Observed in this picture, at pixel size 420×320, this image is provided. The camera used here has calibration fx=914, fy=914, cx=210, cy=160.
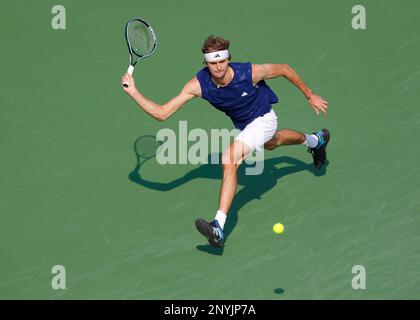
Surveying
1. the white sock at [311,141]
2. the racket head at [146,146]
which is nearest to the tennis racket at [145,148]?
the racket head at [146,146]

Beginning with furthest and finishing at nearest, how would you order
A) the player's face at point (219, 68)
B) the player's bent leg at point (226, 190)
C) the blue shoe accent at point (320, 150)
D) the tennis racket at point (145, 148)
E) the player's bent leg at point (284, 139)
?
the tennis racket at point (145, 148) → the blue shoe accent at point (320, 150) → the player's bent leg at point (284, 139) → the player's face at point (219, 68) → the player's bent leg at point (226, 190)

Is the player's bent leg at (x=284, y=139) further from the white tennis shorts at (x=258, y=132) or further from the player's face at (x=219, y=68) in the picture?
the player's face at (x=219, y=68)

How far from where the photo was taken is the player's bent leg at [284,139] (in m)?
11.1

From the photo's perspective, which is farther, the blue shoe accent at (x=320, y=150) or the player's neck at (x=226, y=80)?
the blue shoe accent at (x=320, y=150)

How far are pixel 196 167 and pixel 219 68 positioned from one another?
198cm

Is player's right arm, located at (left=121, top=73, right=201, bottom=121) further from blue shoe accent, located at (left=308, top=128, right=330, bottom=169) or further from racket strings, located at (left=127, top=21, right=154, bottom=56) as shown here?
blue shoe accent, located at (left=308, top=128, right=330, bottom=169)

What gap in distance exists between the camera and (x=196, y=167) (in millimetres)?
11656

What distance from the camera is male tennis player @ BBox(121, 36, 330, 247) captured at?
988cm

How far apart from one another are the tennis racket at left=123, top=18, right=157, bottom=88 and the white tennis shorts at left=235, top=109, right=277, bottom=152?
1422 millimetres

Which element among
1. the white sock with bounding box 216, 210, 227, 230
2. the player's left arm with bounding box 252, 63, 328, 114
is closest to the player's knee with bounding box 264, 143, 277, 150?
the player's left arm with bounding box 252, 63, 328, 114

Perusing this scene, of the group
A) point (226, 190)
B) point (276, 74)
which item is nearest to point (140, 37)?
point (276, 74)

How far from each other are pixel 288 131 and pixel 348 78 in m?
2.22

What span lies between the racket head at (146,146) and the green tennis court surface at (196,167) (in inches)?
3.4

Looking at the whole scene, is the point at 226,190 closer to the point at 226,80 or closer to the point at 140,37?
the point at 226,80
